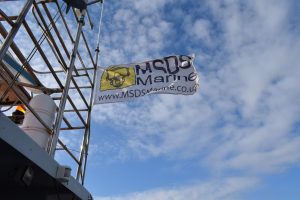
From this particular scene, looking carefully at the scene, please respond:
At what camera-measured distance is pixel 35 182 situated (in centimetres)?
519

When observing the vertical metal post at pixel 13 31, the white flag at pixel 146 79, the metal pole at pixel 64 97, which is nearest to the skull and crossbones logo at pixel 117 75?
the white flag at pixel 146 79

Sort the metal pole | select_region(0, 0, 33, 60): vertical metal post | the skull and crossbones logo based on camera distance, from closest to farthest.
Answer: select_region(0, 0, 33, 60): vertical metal post, the metal pole, the skull and crossbones logo

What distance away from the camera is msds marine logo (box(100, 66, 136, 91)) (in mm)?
8688

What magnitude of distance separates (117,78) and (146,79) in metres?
0.77

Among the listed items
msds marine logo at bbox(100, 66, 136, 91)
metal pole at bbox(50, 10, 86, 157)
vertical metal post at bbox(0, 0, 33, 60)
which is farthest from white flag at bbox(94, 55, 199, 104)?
vertical metal post at bbox(0, 0, 33, 60)

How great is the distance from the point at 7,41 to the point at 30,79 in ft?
9.88

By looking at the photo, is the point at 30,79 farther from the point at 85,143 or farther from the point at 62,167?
the point at 62,167

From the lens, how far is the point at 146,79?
29.2 ft

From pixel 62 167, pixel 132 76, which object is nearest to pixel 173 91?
pixel 132 76

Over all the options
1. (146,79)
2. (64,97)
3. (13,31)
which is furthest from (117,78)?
(13,31)

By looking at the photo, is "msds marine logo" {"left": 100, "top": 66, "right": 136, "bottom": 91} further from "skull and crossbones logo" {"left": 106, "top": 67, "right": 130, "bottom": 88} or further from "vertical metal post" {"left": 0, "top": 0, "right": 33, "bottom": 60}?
"vertical metal post" {"left": 0, "top": 0, "right": 33, "bottom": 60}

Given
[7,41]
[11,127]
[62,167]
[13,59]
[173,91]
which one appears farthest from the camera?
[173,91]

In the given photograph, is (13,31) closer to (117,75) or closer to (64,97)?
(64,97)

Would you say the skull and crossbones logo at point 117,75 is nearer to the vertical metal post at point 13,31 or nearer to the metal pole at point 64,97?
the metal pole at point 64,97
